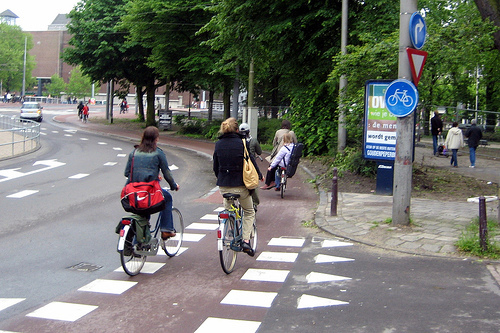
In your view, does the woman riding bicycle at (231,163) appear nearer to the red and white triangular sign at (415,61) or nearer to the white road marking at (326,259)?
the white road marking at (326,259)

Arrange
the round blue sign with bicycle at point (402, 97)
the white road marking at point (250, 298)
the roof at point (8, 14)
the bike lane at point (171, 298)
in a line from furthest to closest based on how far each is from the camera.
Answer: the roof at point (8, 14) < the round blue sign with bicycle at point (402, 97) < the white road marking at point (250, 298) < the bike lane at point (171, 298)

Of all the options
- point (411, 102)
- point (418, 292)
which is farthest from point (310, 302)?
point (411, 102)

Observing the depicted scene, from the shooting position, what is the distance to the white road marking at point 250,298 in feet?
18.5

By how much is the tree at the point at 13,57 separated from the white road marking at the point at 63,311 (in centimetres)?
10694

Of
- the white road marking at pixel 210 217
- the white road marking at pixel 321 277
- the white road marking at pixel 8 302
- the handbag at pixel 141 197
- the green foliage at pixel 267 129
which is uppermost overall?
the green foliage at pixel 267 129

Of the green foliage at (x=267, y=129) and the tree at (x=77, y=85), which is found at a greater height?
the tree at (x=77, y=85)

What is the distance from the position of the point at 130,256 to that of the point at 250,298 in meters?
1.62

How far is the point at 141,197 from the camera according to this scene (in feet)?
21.3

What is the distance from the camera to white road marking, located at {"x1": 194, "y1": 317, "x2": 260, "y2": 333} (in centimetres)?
488

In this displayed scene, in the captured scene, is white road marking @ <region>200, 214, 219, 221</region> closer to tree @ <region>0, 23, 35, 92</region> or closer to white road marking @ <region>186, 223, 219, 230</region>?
white road marking @ <region>186, 223, 219, 230</region>

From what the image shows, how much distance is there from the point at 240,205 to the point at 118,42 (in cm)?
3426

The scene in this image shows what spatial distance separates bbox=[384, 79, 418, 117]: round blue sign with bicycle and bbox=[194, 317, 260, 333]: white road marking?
195 inches

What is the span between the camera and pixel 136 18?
32469 mm

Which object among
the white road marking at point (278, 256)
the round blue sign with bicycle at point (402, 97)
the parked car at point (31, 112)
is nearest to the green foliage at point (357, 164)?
the round blue sign with bicycle at point (402, 97)
